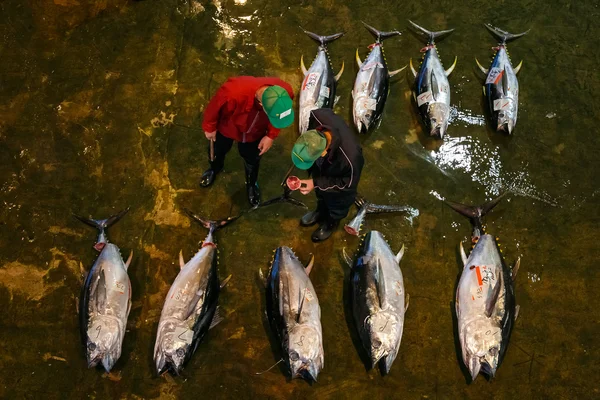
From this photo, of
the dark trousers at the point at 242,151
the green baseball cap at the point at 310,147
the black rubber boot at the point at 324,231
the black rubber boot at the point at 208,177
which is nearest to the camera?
the green baseball cap at the point at 310,147

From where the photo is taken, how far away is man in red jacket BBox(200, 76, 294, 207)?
126 inches

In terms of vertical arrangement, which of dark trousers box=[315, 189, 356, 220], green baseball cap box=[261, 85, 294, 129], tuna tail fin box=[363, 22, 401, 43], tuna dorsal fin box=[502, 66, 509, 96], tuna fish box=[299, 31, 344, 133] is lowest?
dark trousers box=[315, 189, 356, 220]

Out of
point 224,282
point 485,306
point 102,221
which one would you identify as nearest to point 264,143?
point 224,282

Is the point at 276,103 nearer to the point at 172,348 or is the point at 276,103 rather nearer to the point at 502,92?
the point at 172,348

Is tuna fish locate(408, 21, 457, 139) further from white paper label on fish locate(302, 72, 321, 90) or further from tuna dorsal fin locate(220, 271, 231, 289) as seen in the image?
tuna dorsal fin locate(220, 271, 231, 289)

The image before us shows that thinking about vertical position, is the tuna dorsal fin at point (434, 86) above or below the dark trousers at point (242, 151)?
above

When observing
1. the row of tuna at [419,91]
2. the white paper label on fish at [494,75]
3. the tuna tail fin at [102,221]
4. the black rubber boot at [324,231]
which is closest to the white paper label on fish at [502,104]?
the row of tuna at [419,91]

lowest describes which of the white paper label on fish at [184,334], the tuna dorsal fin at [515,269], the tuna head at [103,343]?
the tuna head at [103,343]

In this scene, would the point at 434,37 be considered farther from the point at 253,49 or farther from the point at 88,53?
the point at 88,53

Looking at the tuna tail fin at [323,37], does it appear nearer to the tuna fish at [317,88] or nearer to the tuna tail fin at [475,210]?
the tuna fish at [317,88]

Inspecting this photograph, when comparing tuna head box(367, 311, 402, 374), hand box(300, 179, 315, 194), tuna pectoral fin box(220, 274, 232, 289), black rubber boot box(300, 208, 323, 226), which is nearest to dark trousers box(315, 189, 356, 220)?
hand box(300, 179, 315, 194)

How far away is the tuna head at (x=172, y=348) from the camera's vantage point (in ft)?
12.9

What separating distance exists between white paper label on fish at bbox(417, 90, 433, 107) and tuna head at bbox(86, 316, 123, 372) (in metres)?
3.74

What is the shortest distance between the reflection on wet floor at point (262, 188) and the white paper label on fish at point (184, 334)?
0.81ft
